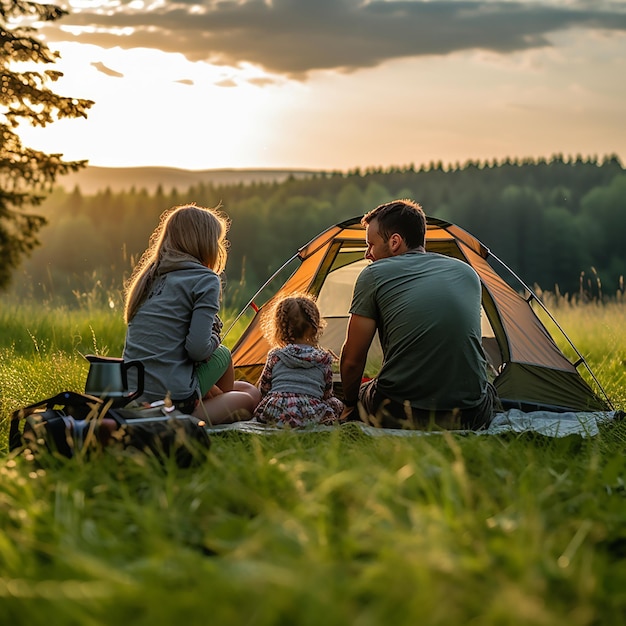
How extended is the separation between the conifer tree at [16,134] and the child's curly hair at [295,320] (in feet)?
9.04

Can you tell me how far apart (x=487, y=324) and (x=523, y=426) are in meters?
2.48

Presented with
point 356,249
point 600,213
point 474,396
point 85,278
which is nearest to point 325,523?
point 474,396

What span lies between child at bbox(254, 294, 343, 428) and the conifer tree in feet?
9.24

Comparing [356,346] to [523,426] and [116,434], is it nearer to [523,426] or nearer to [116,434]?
[523,426]

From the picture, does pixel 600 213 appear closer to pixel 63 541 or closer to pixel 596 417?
pixel 596 417

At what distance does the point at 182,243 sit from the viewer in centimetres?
418

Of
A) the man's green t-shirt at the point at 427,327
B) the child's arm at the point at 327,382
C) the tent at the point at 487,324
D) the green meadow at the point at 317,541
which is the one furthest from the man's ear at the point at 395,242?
the green meadow at the point at 317,541

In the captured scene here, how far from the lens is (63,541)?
6.50 ft

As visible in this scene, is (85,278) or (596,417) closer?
(596,417)

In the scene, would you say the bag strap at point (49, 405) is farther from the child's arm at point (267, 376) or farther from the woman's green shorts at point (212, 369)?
the child's arm at point (267, 376)

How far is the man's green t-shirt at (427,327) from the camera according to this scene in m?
4.00

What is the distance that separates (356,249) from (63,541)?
4.94 metres

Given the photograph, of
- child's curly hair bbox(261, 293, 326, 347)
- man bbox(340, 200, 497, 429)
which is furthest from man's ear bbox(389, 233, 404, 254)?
child's curly hair bbox(261, 293, 326, 347)

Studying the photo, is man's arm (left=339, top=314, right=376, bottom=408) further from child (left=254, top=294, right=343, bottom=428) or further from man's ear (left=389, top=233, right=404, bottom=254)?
man's ear (left=389, top=233, right=404, bottom=254)
